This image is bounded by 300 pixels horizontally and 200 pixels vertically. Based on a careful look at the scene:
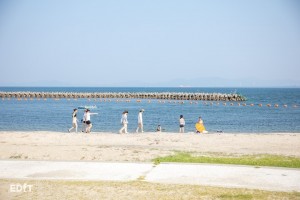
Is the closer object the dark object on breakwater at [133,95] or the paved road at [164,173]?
the paved road at [164,173]

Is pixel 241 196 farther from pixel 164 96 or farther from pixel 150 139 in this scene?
pixel 164 96

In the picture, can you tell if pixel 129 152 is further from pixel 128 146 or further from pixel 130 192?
pixel 130 192

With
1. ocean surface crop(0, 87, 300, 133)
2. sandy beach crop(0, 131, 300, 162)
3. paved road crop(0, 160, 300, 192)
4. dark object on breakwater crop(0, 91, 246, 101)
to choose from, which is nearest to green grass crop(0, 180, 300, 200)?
paved road crop(0, 160, 300, 192)

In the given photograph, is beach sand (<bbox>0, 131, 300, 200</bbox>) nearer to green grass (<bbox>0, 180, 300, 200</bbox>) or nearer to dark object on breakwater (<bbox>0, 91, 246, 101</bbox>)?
green grass (<bbox>0, 180, 300, 200</bbox>)

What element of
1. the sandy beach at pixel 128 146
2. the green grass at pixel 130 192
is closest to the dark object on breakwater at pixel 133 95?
the sandy beach at pixel 128 146

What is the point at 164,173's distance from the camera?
35.1 feet

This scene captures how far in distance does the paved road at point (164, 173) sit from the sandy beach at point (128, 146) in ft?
5.76

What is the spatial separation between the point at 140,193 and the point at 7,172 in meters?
4.51

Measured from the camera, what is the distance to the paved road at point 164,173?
9719mm

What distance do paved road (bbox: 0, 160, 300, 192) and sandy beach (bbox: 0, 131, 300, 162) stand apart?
1756 mm

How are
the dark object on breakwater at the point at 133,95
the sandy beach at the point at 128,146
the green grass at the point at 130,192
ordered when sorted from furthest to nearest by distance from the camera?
the dark object on breakwater at the point at 133,95 < the sandy beach at the point at 128,146 < the green grass at the point at 130,192

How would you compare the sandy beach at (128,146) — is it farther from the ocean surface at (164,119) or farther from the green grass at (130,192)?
the ocean surface at (164,119)

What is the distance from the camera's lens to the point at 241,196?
8.40 meters

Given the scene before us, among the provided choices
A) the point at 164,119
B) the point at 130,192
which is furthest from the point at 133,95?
the point at 130,192
